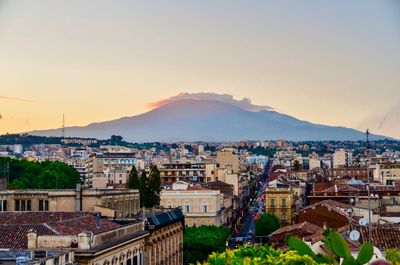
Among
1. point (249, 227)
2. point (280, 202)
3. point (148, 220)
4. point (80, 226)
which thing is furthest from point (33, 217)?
point (249, 227)

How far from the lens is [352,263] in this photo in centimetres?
1121

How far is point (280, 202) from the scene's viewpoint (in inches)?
3226

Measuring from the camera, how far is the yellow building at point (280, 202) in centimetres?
8144

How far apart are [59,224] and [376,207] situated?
A: 28.4m

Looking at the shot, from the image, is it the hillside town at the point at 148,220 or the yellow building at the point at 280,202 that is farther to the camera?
the yellow building at the point at 280,202

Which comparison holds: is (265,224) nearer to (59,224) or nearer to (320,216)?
(320,216)

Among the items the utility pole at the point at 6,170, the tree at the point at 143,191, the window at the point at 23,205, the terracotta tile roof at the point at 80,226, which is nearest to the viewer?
the terracotta tile roof at the point at 80,226

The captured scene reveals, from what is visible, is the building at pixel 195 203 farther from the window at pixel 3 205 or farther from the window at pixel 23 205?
the window at pixel 3 205

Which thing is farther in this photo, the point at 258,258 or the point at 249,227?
the point at 249,227

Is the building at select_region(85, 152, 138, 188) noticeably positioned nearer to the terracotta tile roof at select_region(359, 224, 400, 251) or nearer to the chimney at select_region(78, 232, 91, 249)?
the terracotta tile roof at select_region(359, 224, 400, 251)

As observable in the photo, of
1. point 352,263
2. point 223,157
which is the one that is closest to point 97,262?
point 352,263

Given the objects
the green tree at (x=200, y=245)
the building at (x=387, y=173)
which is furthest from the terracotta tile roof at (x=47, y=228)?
the building at (x=387, y=173)

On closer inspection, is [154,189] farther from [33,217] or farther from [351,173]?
[351,173]

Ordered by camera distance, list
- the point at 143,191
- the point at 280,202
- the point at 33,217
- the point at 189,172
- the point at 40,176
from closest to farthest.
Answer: the point at 33,217 < the point at 143,191 < the point at 280,202 < the point at 40,176 < the point at 189,172
